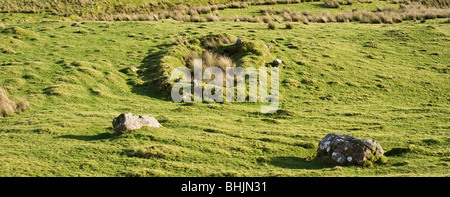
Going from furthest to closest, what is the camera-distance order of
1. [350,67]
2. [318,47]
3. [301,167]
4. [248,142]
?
[318,47]
[350,67]
[248,142]
[301,167]

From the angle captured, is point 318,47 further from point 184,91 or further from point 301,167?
point 301,167

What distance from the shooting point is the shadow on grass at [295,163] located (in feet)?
38.0

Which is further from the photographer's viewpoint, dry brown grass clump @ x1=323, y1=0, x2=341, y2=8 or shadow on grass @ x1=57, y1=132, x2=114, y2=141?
dry brown grass clump @ x1=323, y1=0, x2=341, y2=8

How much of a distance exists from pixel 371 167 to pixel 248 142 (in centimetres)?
467

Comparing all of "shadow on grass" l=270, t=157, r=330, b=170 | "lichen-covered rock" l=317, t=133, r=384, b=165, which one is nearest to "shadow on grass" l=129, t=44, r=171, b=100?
"shadow on grass" l=270, t=157, r=330, b=170

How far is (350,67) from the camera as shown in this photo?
1043 inches

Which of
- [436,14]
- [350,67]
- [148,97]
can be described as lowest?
[148,97]

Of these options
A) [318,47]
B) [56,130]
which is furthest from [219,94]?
[318,47]

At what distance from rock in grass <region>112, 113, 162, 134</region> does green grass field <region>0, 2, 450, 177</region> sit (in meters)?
0.38

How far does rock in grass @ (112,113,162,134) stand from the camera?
45.0 feet

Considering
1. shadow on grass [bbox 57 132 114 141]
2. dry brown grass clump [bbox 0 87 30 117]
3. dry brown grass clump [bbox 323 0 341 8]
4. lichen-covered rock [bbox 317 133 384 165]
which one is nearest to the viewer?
lichen-covered rock [bbox 317 133 384 165]

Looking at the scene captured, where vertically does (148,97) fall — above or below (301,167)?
above

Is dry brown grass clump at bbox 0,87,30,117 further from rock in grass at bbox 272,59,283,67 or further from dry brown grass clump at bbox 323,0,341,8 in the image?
dry brown grass clump at bbox 323,0,341,8

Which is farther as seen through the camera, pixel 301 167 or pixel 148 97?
pixel 148 97
